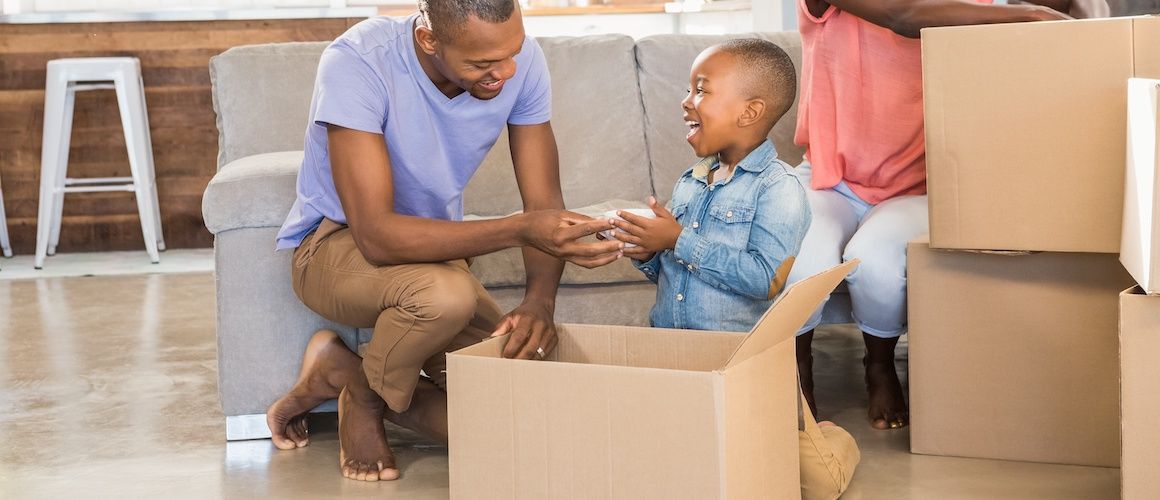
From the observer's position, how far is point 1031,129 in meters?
1.89

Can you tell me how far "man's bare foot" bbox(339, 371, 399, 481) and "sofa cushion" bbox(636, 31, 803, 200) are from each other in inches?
40.8

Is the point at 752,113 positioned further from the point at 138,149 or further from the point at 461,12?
the point at 138,149

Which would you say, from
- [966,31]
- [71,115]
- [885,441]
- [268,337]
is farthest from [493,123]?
[71,115]

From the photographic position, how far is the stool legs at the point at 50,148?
4934 mm

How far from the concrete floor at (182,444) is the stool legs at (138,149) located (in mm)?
1572

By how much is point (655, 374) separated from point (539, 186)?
2.32ft

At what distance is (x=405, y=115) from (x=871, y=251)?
85cm

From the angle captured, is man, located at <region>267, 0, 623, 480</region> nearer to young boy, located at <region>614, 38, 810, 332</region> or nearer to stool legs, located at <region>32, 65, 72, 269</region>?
young boy, located at <region>614, 38, 810, 332</region>

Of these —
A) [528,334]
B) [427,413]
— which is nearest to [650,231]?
[528,334]

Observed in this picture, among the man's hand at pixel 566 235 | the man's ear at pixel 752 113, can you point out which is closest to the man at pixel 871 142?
the man's ear at pixel 752 113

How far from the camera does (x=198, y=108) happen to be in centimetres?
544

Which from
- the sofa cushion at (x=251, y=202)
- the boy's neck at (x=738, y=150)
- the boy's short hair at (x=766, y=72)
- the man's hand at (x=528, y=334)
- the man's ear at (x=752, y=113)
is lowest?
the man's hand at (x=528, y=334)

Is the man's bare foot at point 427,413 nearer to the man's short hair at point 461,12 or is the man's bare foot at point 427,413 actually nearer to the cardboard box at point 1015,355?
the man's short hair at point 461,12

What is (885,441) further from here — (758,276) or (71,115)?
(71,115)
